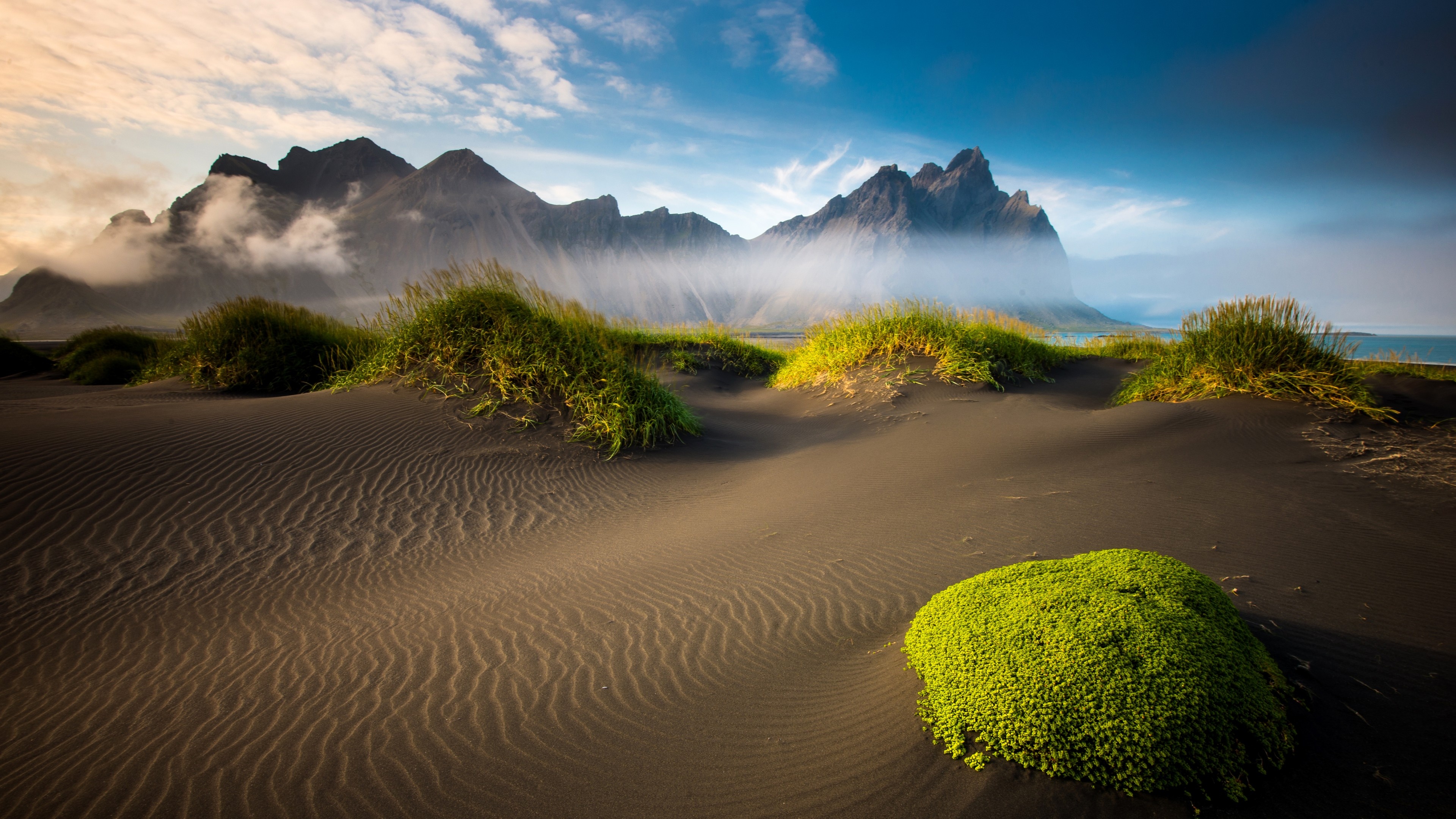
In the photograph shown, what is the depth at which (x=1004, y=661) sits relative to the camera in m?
1.93

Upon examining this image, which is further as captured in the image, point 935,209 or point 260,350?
point 935,209

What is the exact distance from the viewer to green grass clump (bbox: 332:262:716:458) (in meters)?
7.25

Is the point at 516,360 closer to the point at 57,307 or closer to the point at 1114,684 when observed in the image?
the point at 1114,684

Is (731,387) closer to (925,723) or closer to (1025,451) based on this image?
(1025,451)

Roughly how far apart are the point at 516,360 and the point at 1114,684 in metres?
7.41

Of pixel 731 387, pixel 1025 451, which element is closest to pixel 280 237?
pixel 731 387

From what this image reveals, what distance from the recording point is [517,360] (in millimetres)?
7555

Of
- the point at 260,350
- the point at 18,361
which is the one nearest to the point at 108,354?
the point at 18,361

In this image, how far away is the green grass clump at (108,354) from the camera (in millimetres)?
13273

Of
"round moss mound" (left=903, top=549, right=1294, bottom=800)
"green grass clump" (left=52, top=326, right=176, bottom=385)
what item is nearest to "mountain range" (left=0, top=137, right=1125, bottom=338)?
"green grass clump" (left=52, top=326, right=176, bottom=385)

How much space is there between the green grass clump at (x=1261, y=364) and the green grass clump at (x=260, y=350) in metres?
12.7

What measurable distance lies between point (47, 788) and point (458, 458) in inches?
166

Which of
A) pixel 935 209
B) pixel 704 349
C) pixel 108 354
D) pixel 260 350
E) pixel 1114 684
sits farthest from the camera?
pixel 935 209

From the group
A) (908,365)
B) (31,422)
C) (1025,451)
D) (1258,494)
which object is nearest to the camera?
(1258,494)
